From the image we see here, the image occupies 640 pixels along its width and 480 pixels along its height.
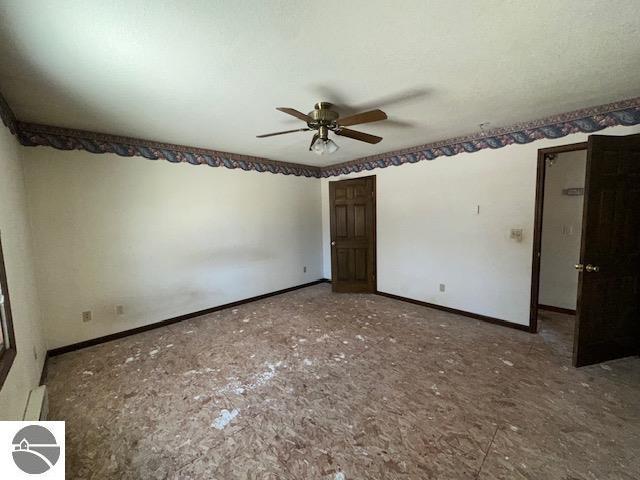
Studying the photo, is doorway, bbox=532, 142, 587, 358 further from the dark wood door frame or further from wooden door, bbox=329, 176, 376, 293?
wooden door, bbox=329, 176, 376, 293

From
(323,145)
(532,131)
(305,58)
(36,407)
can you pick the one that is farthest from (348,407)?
(532,131)

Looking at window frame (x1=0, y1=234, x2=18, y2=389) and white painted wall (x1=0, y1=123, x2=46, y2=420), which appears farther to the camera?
white painted wall (x1=0, y1=123, x2=46, y2=420)

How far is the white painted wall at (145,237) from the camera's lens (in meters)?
2.76

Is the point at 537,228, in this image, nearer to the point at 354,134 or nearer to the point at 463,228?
the point at 463,228

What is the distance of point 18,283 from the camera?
1.98 meters

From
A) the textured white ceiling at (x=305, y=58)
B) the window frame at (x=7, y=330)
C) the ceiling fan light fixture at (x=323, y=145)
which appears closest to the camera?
the textured white ceiling at (x=305, y=58)

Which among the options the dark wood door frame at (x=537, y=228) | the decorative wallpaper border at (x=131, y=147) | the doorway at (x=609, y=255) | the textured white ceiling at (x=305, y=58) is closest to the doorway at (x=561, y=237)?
Answer: the dark wood door frame at (x=537, y=228)

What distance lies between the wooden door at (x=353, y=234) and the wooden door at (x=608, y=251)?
2624 mm

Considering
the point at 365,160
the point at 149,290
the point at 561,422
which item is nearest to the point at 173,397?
the point at 149,290

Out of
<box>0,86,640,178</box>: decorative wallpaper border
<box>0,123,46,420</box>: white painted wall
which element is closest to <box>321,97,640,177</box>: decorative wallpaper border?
<box>0,86,640,178</box>: decorative wallpaper border

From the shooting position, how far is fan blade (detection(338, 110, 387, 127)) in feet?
6.57

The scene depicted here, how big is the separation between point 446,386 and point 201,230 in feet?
11.3

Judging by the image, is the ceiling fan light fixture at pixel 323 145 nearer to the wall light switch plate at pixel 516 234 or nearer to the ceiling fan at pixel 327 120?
the ceiling fan at pixel 327 120

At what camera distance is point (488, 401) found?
195cm
